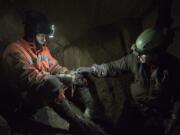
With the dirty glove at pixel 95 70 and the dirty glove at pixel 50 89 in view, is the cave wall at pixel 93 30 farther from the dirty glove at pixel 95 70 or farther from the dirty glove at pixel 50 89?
the dirty glove at pixel 50 89

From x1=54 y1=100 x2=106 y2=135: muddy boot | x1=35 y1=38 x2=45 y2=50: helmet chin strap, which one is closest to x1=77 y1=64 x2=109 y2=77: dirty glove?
x1=54 y1=100 x2=106 y2=135: muddy boot

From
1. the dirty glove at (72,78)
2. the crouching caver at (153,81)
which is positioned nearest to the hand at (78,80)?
the dirty glove at (72,78)

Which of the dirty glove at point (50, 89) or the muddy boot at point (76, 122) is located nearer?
the dirty glove at point (50, 89)

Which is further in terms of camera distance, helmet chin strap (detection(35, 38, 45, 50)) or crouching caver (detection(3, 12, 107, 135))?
helmet chin strap (detection(35, 38, 45, 50))

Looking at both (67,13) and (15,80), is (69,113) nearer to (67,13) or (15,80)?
(15,80)

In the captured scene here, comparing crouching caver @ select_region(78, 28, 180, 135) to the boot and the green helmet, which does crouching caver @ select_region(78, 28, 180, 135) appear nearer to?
the green helmet

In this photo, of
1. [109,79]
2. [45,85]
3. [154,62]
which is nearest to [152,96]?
[154,62]

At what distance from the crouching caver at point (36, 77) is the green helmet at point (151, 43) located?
1551mm

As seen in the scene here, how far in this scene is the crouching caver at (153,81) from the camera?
20.9ft

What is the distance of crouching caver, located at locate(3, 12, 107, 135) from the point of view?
249 inches

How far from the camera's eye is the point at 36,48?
6.93m

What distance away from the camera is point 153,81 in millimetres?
6484

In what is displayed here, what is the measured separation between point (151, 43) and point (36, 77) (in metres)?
2.54

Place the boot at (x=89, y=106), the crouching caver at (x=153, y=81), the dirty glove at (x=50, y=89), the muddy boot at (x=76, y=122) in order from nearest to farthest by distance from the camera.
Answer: the dirty glove at (x=50, y=89)
the crouching caver at (x=153, y=81)
the muddy boot at (x=76, y=122)
the boot at (x=89, y=106)
